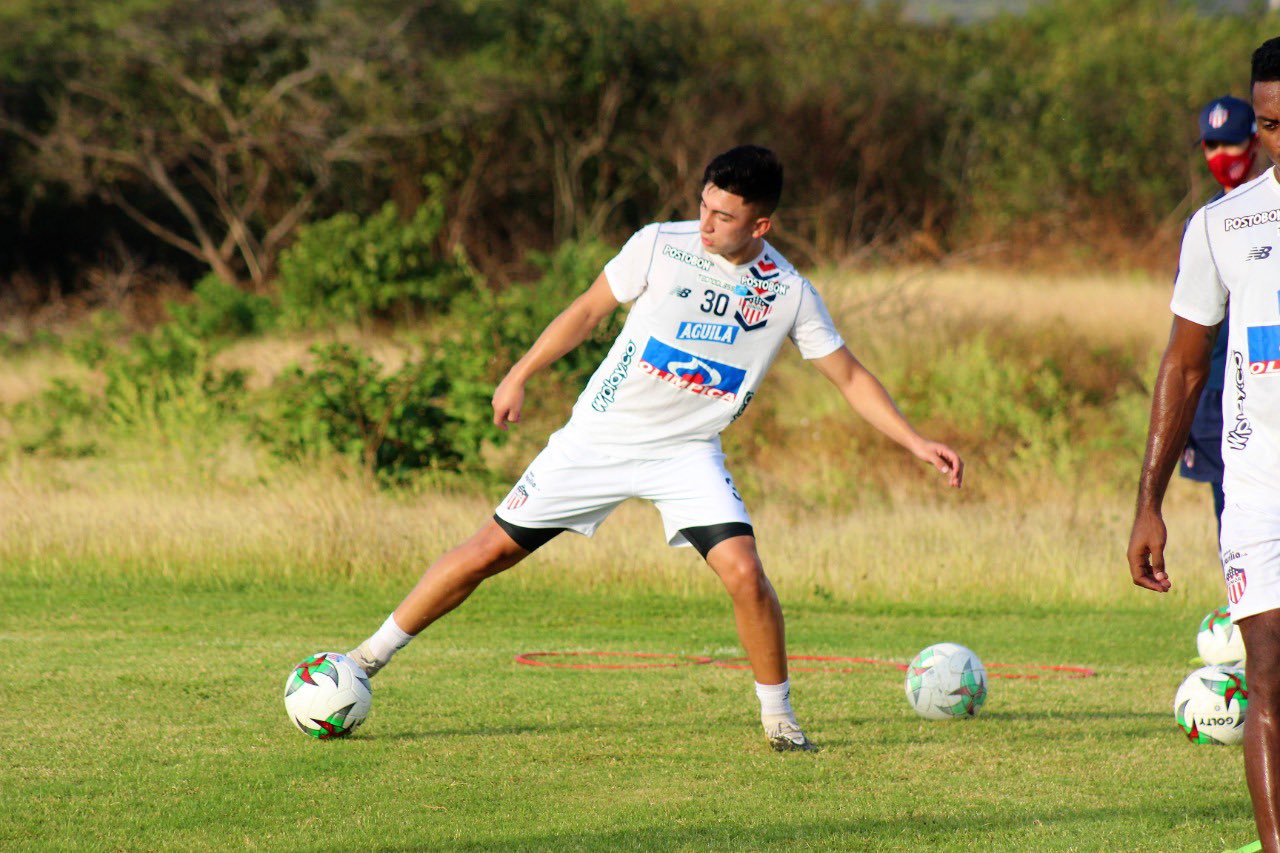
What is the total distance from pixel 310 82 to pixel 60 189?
4813 millimetres

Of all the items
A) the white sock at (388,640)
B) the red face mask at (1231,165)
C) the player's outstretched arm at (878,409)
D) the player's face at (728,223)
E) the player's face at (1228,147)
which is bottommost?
the white sock at (388,640)

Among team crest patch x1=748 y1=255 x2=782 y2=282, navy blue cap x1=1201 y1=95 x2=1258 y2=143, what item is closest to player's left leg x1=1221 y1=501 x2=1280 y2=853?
team crest patch x1=748 y1=255 x2=782 y2=282

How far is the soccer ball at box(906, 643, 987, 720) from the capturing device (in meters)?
6.29

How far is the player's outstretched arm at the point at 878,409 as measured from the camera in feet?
17.6

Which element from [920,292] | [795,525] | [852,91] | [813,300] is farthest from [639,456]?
[852,91]

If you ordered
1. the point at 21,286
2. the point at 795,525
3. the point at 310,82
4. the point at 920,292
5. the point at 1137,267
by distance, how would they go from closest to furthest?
1. the point at 795,525
2. the point at 920,292
3. the point at 1137,267
4. the point at 21,286
5. the point at 310,82

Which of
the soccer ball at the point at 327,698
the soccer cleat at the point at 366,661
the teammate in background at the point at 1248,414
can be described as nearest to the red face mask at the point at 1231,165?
the teammate in background at the point at 1248,414

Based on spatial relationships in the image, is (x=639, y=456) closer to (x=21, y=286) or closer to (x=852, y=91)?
(x=21, y=286)

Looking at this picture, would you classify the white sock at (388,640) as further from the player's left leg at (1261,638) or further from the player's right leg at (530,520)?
the player's left leg at (1261,638)

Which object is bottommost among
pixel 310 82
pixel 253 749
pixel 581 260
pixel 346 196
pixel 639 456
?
pixel 253 749

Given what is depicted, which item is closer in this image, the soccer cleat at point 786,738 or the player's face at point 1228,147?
the soccer cleat at point 786,738

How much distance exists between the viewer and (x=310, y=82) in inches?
1118

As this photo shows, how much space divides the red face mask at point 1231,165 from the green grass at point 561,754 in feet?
7.73

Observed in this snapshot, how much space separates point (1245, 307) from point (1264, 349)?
11cm
